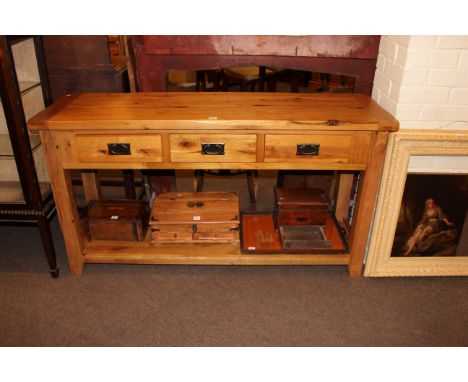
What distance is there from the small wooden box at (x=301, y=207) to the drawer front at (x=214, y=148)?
1.72 feet

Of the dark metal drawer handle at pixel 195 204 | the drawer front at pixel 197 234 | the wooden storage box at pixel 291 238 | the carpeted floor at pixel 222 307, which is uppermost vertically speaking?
the dark metal drawer handle at pixel 195 204

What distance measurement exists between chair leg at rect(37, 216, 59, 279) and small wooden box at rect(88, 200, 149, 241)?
23 centimetres

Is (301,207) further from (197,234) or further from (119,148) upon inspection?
(119,148)

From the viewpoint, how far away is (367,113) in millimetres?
2018

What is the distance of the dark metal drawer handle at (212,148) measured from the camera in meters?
1.95

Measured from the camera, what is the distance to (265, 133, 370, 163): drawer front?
6.38 feet

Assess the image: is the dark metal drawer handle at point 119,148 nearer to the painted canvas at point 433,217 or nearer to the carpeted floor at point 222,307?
the carpeted floor at point 222,307

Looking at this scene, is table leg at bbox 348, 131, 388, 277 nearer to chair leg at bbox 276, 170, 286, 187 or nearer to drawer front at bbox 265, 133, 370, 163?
drawer front at bbox 265, 133, 370, 163

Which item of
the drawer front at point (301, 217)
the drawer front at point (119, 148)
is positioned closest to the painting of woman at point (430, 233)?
the drawer front at point (301, 217)

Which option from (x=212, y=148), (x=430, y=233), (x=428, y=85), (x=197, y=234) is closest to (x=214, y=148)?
(x=212, y=148)

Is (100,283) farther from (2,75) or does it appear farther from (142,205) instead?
(2,75)

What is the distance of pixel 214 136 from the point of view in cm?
194

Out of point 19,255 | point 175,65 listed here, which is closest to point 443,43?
point 175,65

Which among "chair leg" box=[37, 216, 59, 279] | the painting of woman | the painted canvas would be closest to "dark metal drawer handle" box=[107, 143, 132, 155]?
"chair leg" box=[37, 216, 59, 279]
